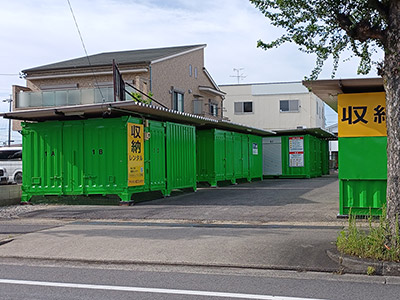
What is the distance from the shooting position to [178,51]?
34656 millimetres

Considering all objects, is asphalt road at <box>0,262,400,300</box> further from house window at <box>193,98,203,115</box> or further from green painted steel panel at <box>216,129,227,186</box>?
house window at <box>193,98,203,115</box>

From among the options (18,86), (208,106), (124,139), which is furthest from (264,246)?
(208,106)

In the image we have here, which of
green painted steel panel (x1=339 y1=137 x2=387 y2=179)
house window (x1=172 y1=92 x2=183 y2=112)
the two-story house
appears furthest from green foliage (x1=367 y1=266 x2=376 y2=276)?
house window (x1=172 y1=92 x2=183 y2=112)

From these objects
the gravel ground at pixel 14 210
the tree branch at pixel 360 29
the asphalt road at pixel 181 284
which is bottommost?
the asphalt road at pixel 181 284

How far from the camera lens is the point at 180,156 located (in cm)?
1900

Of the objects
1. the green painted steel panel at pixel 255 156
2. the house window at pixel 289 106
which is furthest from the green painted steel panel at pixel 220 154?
the house window at pixel 289 106

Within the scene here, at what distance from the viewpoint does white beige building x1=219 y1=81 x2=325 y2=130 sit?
50719 millimetres

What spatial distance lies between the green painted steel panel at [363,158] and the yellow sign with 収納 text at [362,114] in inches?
6.1

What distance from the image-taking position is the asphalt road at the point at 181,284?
6102 mm

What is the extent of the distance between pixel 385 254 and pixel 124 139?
9797 millimetres

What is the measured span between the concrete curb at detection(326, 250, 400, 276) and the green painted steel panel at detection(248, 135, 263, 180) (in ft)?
67.7

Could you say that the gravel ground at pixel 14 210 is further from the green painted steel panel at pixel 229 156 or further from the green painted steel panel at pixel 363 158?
the green painted steel panel at pixel 229 156

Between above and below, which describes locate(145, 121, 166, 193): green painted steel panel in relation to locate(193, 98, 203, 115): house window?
below

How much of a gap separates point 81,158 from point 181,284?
10.2m
